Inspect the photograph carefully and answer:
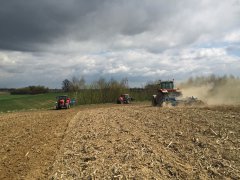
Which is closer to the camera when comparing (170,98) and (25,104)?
(170,98)

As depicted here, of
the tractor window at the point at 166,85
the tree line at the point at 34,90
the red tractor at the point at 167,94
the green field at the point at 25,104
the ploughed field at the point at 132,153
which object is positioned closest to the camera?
the ploughed field at the point at 132,153

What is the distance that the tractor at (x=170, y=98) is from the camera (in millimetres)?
25650

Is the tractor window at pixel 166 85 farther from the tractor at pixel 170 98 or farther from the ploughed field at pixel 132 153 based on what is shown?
the ploughed field at pixel 132 153

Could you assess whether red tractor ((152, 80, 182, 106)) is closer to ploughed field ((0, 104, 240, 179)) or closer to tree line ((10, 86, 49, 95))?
ploughed field ((0, 104, 240, 179))

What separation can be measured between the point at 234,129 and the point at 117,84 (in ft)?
143

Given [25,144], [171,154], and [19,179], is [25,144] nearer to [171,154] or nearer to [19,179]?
[19,179]

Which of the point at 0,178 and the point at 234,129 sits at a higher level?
the point at 234,129

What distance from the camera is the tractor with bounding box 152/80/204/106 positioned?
25.6m

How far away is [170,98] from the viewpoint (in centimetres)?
2602

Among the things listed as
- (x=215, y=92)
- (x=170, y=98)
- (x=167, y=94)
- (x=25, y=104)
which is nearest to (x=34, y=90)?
(x=25, y=104)

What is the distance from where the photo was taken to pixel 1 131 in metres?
15.7

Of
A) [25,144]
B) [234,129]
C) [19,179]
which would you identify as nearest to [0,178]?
[19,179]

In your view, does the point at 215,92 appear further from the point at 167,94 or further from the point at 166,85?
the point at 167,94

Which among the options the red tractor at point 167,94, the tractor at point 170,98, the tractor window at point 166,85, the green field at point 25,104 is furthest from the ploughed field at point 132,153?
the green field at point 25,104
